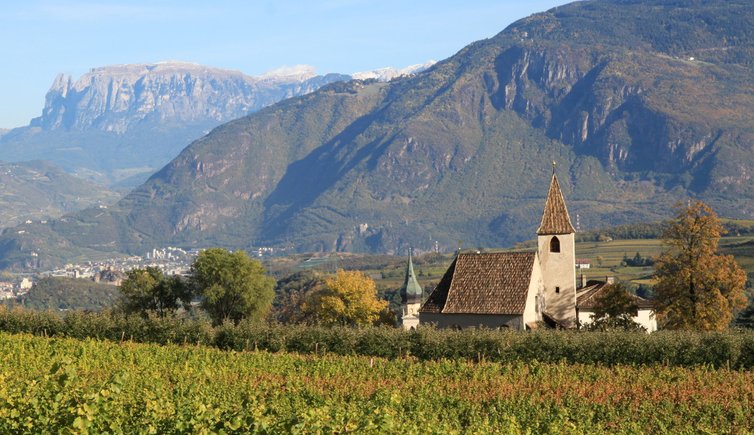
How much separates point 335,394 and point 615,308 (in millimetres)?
34717

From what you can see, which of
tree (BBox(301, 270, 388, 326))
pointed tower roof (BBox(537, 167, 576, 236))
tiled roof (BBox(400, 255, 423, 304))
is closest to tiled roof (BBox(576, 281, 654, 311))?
pointed tower roof (BBox(537, 167, 576, 236))

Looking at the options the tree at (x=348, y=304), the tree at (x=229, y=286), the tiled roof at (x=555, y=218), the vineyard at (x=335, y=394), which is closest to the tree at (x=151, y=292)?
the tree at (x=229, y=286)

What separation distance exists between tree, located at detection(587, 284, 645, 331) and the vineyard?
16.6 m

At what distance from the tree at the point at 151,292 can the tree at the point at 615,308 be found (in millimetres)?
38906

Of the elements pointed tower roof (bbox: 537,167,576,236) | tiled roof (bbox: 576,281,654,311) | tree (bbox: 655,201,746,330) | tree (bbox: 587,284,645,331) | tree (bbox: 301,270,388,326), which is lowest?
tree (bbox: 301,270,388,326)

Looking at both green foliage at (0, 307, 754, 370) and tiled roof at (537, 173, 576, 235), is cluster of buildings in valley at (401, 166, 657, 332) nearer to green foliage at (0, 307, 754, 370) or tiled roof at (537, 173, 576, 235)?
tiled roof at (537, 173, 576, 235)

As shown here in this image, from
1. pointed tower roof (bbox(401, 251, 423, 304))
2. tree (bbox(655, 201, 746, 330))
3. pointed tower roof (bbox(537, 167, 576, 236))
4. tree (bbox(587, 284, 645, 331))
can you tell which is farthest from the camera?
pointed tower roof (bbox(401, 251, 423, 304))

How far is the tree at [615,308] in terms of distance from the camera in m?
68.8

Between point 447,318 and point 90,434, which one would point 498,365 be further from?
point 90,434

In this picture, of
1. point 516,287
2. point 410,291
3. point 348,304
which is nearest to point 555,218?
point 516,287

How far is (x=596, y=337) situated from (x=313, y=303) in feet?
176

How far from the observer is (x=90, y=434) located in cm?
2497

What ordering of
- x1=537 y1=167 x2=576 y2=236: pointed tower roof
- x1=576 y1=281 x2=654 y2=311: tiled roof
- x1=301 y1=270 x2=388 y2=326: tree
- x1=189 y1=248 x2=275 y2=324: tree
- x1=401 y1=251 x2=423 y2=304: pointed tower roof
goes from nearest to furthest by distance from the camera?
x1=576 y1=281 x2=654 y2=311: tiled roof
x1=537 y1=167 x2=576 y2=236: pointed tower roof
x1=189 y1=248 x2=275 y2=324: tree
x1=301 y1=270 x2=388 y2=326: tree
x1=401 y1=251 x2=423 y2=304: pointed tower roof

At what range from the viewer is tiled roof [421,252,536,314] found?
238 ft
